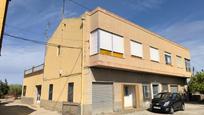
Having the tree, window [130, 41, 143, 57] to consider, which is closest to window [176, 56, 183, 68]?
the tree

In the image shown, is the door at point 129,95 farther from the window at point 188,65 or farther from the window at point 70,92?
the window at point 188,65

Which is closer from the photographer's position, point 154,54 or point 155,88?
point 154,54

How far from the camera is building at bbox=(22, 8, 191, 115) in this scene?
15.6 m

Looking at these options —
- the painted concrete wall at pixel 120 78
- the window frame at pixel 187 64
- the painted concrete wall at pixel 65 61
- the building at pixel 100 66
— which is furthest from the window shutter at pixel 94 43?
the window frame at pixel 187 64

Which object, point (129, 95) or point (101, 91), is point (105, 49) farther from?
point (129, 95)

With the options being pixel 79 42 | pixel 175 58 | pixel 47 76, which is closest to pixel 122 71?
pixel 79 42

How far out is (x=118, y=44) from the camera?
56.4ft

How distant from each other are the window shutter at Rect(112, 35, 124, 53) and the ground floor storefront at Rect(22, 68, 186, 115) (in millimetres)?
1883

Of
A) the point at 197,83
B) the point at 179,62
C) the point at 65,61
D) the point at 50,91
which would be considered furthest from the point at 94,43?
the point at 197,83

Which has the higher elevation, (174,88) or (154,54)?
(154,54)

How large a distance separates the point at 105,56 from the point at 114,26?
3.13 m

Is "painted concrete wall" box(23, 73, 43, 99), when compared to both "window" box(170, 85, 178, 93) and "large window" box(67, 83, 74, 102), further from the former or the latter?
"window" box(170, 85, 178, 93)

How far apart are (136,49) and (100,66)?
535 centimetres

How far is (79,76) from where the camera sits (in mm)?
15906
